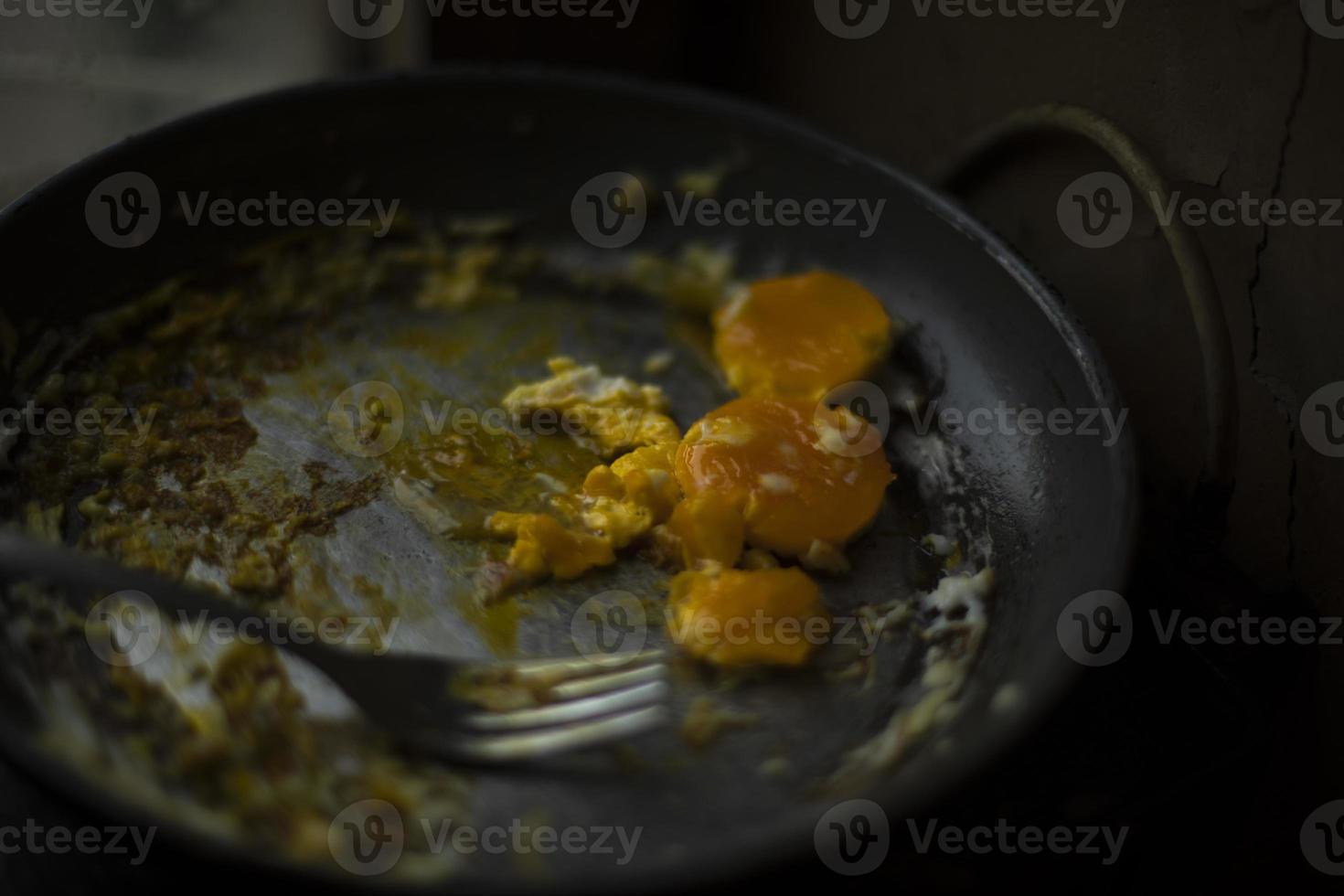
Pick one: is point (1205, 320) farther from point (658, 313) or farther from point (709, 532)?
point (658, 313)

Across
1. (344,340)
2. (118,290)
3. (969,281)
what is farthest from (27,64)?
(969,281)

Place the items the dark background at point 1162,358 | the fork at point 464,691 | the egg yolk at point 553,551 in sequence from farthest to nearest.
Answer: the egg yolk at point 553,551, the dark background at point 1162,358, the fork at point 464,691

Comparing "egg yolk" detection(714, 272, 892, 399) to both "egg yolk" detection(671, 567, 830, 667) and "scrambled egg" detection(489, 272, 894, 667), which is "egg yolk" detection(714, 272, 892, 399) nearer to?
"scrambled egg" detection(489, 272, 894, 667)

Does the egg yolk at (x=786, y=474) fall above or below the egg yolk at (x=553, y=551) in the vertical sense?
above

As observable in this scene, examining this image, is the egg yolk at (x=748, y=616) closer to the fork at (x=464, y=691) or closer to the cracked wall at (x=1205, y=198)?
the fork at (x=464, y=691)

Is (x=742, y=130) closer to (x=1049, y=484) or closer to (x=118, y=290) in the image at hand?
(x=1049, y=484)

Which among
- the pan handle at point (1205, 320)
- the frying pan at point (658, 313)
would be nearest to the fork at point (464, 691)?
the frying pan at point (658, 313)

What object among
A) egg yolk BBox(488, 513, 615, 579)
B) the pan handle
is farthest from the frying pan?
the pan handle
